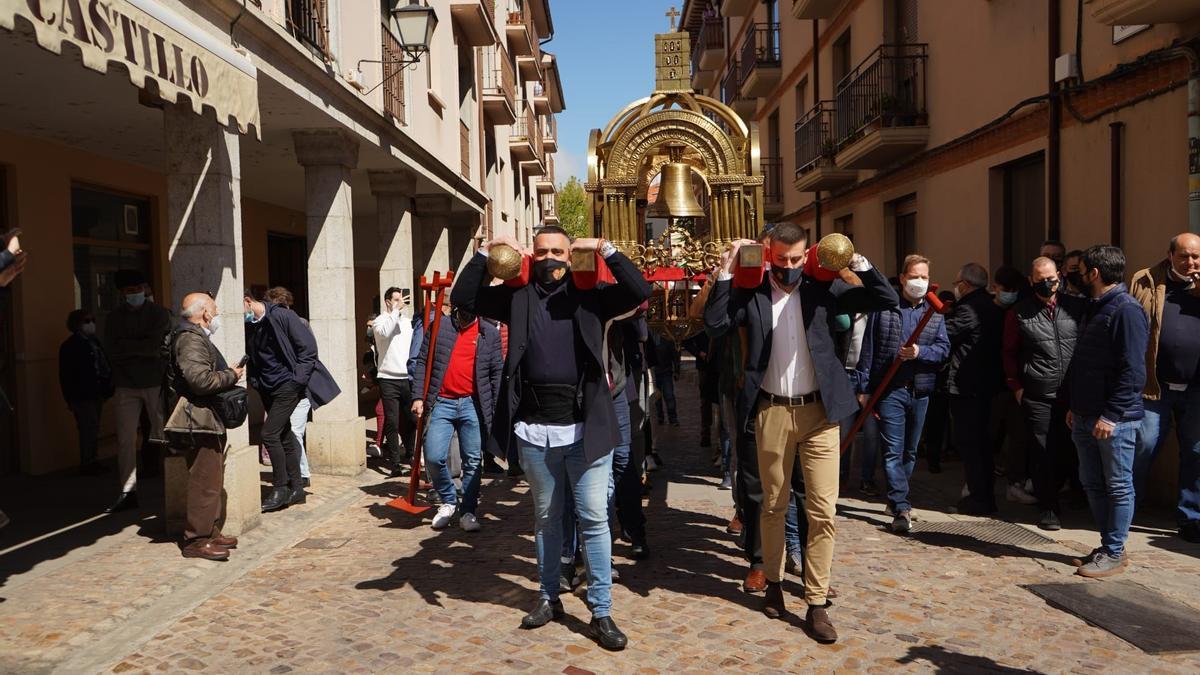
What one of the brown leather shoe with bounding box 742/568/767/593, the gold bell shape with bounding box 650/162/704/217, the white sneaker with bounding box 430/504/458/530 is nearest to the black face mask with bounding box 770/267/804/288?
the brown leather shoe with bounding box 742/568/767/593

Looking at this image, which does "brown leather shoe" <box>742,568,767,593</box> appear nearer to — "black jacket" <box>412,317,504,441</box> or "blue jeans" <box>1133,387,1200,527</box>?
"black jacket" <box>412,317,504,441</box>

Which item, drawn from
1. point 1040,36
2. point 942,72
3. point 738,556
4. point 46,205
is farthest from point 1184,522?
point 46,205

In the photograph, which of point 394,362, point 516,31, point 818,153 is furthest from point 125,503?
point 516,31

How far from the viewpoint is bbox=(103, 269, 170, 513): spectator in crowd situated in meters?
7.53

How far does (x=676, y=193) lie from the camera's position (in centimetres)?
1016

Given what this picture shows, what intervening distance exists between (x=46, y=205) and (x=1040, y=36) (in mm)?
10378

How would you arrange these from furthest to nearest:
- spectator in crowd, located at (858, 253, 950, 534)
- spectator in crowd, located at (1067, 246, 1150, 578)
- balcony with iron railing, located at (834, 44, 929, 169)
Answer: balcony with iron railing, located at (834, 44, 929, 169) < spectator in crowd, located at (858, 253, 950, 534) < spectator in crowd, located at (1067, 246, 1150, 578)

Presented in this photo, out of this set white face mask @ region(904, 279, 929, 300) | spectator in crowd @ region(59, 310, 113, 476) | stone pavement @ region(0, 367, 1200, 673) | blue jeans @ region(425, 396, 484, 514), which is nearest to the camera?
stone pavement @ region(0, 367, 1200, 673)

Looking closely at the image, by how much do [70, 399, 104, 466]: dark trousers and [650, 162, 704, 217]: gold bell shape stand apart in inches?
239

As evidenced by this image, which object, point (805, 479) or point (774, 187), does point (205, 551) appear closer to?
point (805, 479)

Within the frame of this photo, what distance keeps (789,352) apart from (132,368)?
5667 mm

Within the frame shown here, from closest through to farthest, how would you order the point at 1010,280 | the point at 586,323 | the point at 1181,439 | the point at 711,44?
the point at 586,323 < the point at 1181,439 < the point at 1010,280 < the point at 711,44

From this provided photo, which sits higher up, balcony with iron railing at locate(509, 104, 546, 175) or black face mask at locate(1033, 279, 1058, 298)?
balcony with iron railing at locate(509, 104, 546, 175)

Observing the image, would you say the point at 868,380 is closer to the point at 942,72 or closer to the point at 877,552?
the point at 877,552
